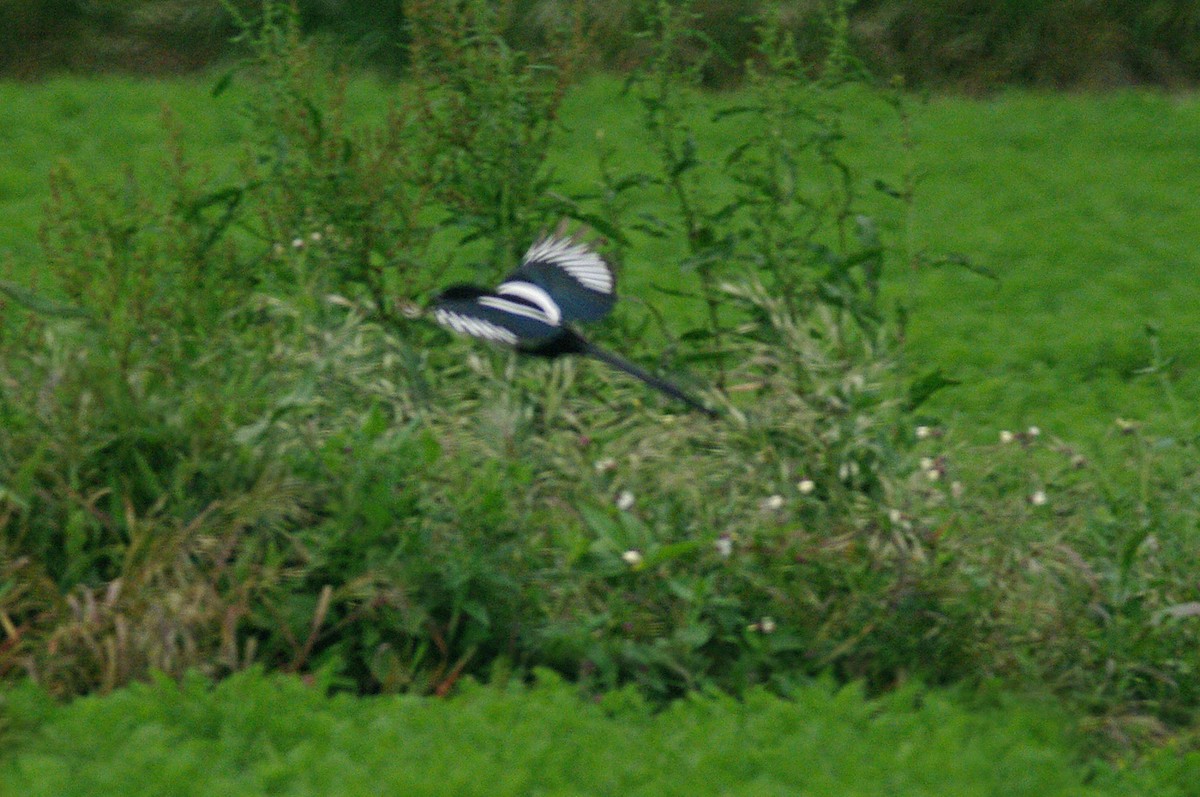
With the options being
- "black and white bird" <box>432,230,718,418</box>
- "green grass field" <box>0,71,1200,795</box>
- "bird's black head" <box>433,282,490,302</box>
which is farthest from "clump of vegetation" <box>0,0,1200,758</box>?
"bird's black head" <box>433,282,490,302</box>

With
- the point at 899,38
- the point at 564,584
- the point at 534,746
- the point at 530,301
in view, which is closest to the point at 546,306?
the point at 530,301

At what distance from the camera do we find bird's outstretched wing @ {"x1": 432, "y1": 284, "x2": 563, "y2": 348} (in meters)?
4.78

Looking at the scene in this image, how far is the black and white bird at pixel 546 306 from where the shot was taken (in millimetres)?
4812

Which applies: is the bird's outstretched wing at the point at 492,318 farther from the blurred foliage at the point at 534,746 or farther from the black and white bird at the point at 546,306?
the blurred foliage at the point at 534,746

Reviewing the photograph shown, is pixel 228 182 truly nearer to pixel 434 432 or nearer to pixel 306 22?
pixel 306 22

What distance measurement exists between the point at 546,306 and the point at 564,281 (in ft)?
0.60

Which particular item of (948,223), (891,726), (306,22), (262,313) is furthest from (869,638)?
(306,22)

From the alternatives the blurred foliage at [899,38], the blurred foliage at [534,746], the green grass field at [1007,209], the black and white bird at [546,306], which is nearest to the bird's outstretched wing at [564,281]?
the black and white bird at [546,306]

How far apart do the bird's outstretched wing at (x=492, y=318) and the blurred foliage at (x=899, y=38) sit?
19.9 feet

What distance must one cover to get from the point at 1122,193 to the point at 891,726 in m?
6.08

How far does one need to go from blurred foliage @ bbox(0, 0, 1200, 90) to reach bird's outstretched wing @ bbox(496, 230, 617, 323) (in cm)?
570

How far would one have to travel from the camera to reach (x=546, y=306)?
4.91 m

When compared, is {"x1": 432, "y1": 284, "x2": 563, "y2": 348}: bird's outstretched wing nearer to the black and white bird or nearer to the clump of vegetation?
the black and white bird

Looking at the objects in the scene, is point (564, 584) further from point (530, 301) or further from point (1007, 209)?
point (1007, 209)
